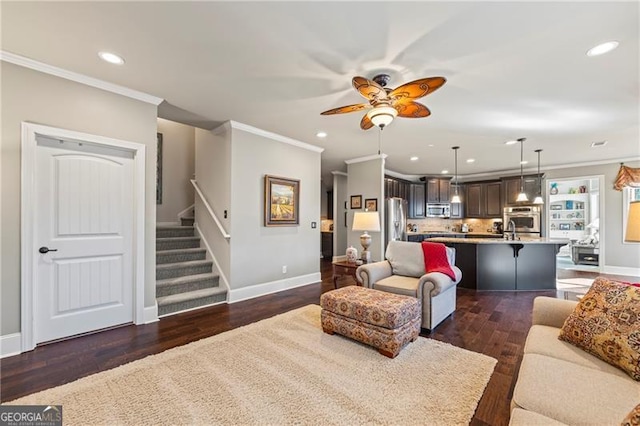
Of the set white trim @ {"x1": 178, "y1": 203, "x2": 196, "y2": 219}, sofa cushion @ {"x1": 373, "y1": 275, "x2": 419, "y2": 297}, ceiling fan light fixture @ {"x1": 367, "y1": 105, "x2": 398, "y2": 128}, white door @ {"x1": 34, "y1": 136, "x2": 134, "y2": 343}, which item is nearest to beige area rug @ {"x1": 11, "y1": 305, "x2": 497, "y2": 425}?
sofa cushion @ {"x1": 373, "y1": 275, "x2": 419, "y2": 297}

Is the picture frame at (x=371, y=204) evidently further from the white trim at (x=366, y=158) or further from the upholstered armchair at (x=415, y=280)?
the upholstered armchair at (x=415, y=280)

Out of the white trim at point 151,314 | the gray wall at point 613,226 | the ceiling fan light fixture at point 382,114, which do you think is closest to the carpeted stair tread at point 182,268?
the white trim at point 151,314

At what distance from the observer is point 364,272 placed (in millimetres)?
3521

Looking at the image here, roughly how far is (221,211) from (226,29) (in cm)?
276

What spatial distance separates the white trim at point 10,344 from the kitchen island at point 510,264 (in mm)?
5750

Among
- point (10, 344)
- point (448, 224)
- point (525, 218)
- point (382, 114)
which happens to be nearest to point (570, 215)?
point (525, 218)

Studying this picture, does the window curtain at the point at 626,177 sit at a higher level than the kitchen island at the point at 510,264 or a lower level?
higher

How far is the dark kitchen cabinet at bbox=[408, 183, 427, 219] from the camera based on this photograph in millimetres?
8336

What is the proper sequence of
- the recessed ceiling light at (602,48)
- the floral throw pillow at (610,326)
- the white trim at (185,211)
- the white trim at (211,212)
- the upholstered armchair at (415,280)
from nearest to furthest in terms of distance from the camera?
the floral throw pillow at (610,326) → the recessed ceiling light at (602,48) → the upholstered armchair at (415,280) → the white trim at (211,212) → the white trim at (185,211)

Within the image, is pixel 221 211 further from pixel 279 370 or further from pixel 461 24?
pixel 461 24

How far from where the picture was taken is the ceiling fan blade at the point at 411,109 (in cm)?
263

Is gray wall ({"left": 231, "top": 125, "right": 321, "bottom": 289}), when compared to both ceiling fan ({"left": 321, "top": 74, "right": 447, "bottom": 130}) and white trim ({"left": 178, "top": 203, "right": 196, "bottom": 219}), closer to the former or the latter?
white trim ({"left": 178, "top": 203, "right": 196, "bottom": 219})

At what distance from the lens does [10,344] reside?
97.7 inches

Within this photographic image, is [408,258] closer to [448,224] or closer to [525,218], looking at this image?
[525,218]
